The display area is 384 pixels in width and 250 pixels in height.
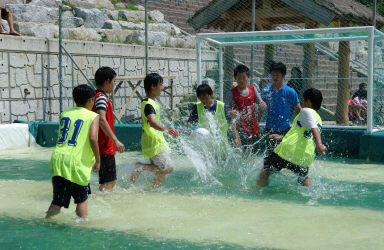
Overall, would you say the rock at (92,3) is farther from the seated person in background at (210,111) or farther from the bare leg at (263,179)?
the bare leg at (263,179)

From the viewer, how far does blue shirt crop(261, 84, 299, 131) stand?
823 centimetres

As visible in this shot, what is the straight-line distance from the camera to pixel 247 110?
8.31 metres

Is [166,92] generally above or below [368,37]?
below

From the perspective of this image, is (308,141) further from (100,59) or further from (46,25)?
(46,25)

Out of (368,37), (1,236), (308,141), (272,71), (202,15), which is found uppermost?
(202,15)

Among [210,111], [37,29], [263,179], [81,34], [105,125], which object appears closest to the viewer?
[105,125]

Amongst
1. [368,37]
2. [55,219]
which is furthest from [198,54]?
[55,219]

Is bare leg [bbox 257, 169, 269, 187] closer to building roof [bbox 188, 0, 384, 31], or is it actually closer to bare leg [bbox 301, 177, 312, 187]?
bare leg [bbox 301, 177, 312, 187]

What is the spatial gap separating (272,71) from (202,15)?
7643 mm

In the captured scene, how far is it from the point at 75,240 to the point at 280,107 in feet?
14.2

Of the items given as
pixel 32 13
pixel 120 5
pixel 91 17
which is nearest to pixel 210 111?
pixel 32 13

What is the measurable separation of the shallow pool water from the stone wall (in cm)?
478

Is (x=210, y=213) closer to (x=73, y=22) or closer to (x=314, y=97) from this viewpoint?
(x=314, y=97)

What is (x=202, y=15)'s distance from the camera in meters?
15.4
